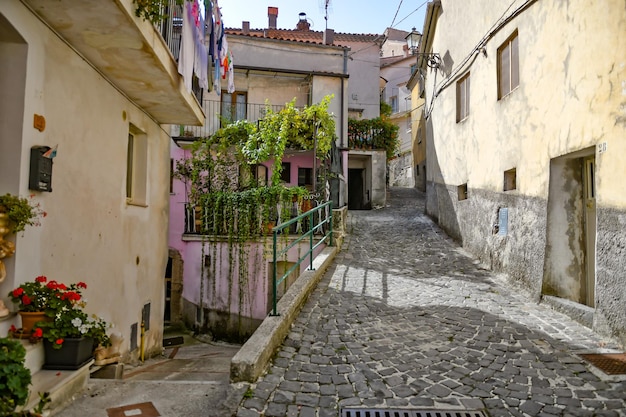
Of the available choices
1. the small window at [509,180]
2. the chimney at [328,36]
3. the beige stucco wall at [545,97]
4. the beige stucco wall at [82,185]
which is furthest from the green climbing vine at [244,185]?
the chimney at [328,36]

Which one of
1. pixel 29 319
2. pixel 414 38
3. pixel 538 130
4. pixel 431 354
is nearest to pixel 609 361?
pixel 431 354

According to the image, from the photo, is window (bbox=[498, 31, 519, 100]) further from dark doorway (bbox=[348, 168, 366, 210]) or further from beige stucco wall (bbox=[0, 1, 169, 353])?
dark doorway (bbox=[348, 168, 366, 210])

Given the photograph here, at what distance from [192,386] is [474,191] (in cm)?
764

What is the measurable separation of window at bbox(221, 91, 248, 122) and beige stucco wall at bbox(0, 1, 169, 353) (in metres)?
8.12

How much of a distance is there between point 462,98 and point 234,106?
8.51m

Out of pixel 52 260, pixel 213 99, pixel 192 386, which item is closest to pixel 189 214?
pixel 213 99

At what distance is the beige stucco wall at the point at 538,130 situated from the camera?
15.1ft

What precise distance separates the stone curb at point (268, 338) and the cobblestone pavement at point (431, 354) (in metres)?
0.11

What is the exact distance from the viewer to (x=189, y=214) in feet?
39.7

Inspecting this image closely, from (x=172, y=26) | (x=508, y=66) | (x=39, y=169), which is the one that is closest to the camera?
(x=39, y=169)

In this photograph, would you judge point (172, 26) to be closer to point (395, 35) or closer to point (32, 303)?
point (32, 303)

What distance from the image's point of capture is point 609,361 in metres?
3.97

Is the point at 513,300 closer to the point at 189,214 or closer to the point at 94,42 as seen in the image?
the point at 94,42

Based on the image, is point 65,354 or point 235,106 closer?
point 65,354
